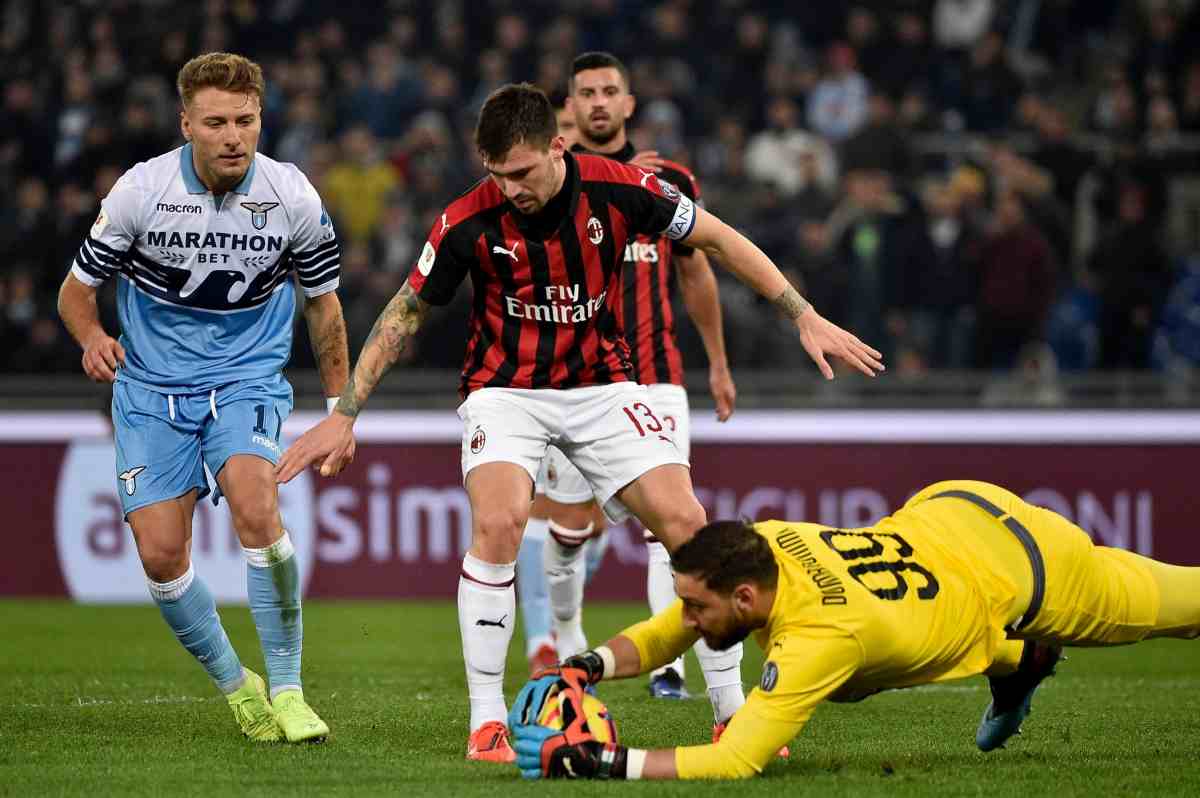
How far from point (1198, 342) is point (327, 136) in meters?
8.47

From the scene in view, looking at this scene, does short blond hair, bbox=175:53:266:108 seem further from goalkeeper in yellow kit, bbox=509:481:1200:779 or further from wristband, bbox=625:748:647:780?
wristband, bbox=625:748:647:780

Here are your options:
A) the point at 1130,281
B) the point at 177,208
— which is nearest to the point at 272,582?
the point at 177,208

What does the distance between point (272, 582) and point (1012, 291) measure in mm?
9011

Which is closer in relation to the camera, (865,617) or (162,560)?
(865,617)

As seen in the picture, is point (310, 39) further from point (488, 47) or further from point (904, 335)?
point (904, 335)

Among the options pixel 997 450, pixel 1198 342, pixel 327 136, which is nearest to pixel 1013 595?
pixel 997 450

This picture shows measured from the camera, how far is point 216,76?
21.2 ft

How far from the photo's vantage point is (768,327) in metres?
14.3

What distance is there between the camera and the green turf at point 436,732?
5.58m

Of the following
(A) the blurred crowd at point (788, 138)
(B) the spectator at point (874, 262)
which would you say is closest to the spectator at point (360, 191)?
(A) the blurred crowd at point (788, 138)

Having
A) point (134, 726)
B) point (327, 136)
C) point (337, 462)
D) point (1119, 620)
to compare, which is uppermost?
point (327, 136)

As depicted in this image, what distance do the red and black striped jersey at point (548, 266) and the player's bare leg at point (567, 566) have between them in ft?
6.86

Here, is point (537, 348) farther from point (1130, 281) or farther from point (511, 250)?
point (1130, 281)

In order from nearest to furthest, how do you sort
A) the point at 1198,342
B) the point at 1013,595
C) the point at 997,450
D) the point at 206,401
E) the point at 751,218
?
the point at 1013,595
the point at 206,401
the point at 997,450
the point at 1198,342
the point at 751,218
